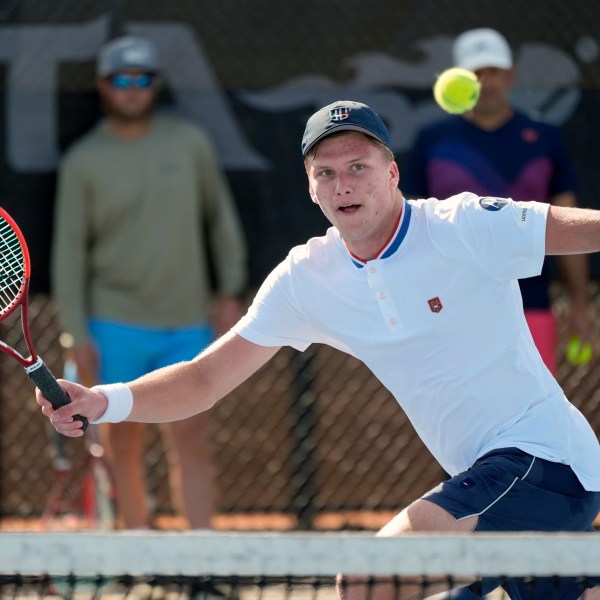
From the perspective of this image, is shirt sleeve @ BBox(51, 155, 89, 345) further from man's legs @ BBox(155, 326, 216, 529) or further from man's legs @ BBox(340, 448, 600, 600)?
man's legs @ BBox(340, 448, 600, 600)

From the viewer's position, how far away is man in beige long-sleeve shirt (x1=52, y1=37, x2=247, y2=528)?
477cm

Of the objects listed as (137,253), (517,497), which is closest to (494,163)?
(137,253)

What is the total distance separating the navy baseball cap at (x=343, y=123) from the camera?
299 centimetres

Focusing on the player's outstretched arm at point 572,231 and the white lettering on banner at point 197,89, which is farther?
the white lettering on banner at point 197,89

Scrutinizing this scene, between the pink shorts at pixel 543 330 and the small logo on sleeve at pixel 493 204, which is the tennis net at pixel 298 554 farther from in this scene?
the pink shorts at pixel 543 330

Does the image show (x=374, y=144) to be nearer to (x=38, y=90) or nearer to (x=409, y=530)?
(x=409, y=530)

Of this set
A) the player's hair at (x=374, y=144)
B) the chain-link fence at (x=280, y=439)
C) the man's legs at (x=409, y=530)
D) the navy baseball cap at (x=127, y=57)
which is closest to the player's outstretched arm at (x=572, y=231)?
the player's hair at (x=374, y=144)

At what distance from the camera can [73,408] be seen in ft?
9.64

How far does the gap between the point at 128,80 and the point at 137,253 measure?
0.61 m

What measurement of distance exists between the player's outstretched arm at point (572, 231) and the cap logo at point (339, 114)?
19.6 inches

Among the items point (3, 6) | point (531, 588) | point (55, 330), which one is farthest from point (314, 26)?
point (531, 588)

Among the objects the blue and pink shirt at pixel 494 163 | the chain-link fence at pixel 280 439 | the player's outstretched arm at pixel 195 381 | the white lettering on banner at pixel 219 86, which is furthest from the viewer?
the chain-link fence at pixel 280 439

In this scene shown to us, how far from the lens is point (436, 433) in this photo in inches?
123

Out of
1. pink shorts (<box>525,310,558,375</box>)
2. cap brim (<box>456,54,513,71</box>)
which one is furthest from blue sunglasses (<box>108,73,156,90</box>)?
pink shorts (<box>525,310,558,375</box>)
